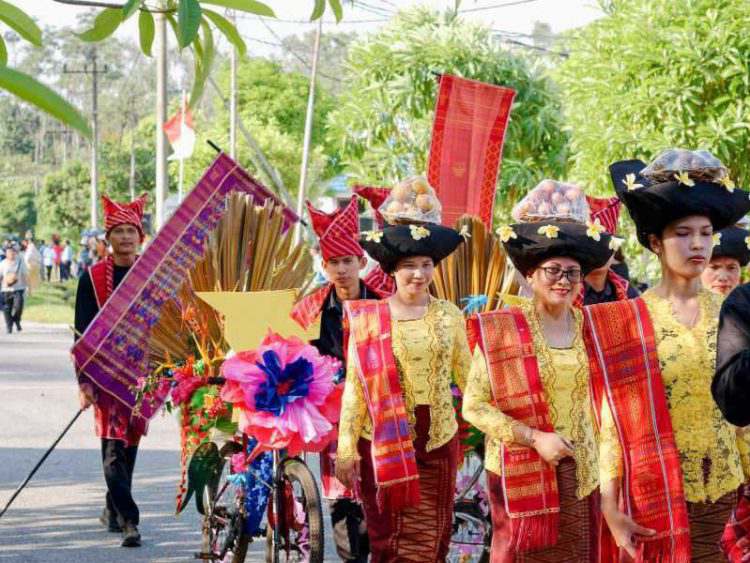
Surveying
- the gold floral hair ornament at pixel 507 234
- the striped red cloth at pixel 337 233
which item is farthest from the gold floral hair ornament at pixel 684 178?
the striped red cloth at pixel 337 233

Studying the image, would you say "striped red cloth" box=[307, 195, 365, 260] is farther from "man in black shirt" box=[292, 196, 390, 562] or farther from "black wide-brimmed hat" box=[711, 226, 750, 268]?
"black wide-brimmed hat" box=[711, 226, 750, 268]

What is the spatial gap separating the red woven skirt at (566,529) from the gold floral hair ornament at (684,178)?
1.31 metres

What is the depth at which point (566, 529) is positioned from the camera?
206 inches

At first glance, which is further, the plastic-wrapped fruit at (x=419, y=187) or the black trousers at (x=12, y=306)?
the black trousers at (x=12, y=306)

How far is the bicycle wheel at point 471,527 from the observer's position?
7125mm

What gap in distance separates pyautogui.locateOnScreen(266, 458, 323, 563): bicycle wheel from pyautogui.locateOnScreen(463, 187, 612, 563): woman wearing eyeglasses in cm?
148

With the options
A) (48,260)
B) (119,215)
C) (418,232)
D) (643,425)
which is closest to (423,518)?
(418,232)

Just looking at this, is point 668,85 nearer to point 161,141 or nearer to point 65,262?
point 161,141

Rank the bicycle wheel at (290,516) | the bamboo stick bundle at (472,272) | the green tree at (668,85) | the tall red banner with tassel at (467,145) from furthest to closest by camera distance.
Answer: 1. the green tree at (668,85)
2. the tall red banner with tassel at (467,145)
3. the bamboo stick bundle at (472,272)
4. the bicycle wheel at (290,516)

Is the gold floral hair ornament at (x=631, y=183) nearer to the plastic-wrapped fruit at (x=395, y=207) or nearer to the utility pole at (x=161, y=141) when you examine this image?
the plastic-wrapped fruit at (x=395, y=207)

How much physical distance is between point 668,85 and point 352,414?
938 cm

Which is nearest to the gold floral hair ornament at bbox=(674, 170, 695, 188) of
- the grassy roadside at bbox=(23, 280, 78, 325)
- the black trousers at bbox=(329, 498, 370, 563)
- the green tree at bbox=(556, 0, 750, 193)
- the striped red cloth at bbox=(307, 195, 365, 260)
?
the striped red cloth at bbox=(307, 195, 365, 260)

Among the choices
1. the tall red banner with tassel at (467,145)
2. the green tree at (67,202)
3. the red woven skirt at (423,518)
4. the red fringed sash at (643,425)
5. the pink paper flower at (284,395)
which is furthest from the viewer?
the green tree at (67,202)

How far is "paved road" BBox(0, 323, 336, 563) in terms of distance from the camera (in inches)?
322
